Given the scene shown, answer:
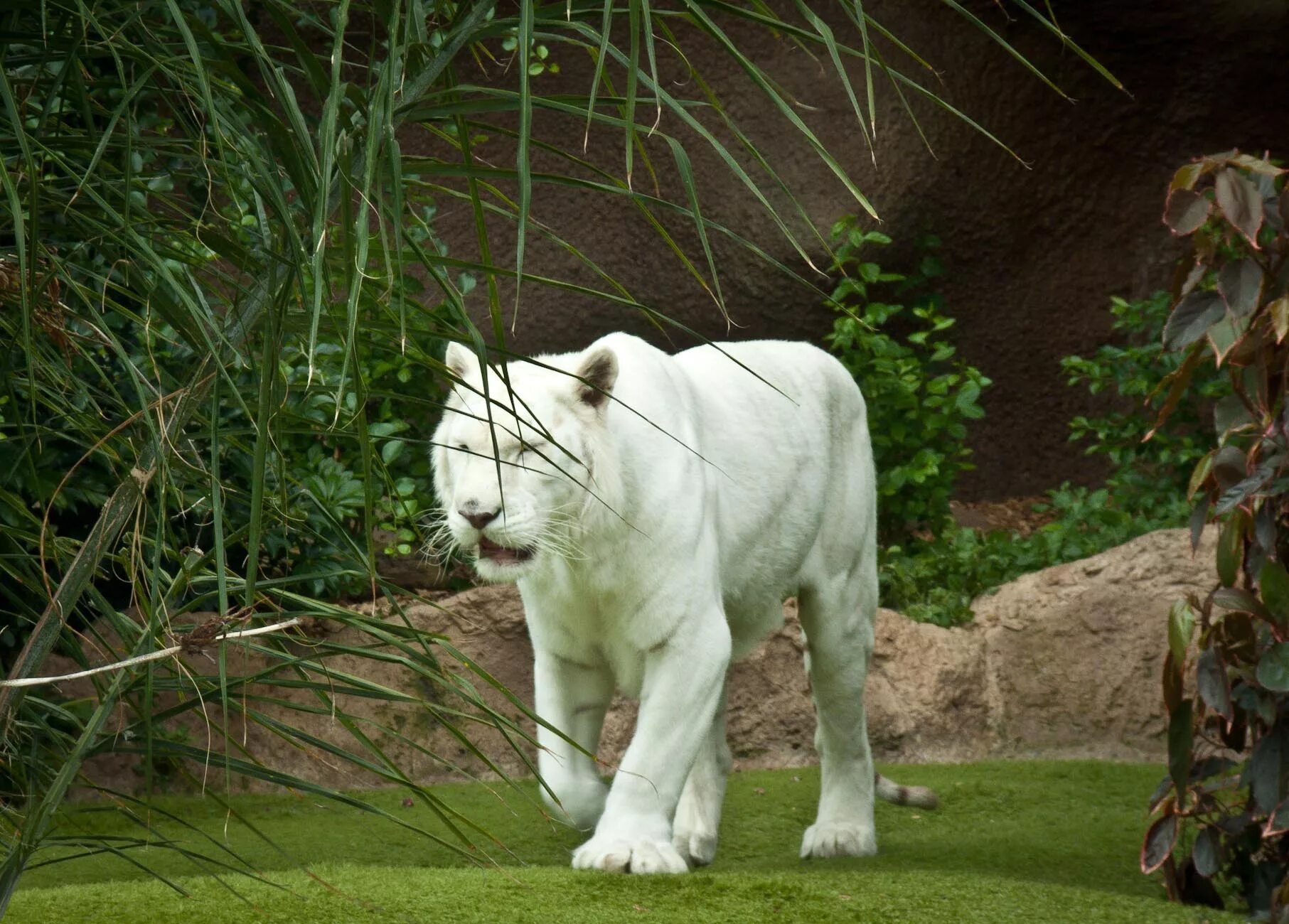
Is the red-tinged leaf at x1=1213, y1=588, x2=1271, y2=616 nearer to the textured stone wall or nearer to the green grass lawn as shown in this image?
the green grass lawn

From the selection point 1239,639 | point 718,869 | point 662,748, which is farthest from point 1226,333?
point 718,869

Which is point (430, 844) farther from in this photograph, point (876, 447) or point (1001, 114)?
point (1001, 114)

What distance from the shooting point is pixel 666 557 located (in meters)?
3.83

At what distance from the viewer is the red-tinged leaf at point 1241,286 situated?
3.16 meters

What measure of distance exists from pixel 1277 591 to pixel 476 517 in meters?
1.79

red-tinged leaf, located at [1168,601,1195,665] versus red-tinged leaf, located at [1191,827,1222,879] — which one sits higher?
red-tinged leaf, located at [1168,601,1195,665]

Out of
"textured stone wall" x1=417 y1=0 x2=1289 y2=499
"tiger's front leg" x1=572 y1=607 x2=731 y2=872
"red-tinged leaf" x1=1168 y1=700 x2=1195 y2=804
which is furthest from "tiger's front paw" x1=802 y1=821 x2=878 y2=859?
"textured stone wall" x1=417 y1=0 x2=1289 y2=499

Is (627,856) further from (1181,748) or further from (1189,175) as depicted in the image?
(1189,175)

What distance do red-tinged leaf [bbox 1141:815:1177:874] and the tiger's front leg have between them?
1043 mm

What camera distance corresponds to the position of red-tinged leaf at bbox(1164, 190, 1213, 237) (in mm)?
3238

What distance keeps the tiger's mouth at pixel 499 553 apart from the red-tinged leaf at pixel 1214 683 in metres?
1.58

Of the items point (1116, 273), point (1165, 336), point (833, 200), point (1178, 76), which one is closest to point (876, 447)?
point (833, 200)

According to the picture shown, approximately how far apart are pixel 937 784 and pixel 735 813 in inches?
32.2

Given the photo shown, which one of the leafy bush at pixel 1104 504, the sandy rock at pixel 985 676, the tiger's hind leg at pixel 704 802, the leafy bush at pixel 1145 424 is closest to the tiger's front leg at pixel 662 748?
the tiger's hind leg at pixel 704 802
